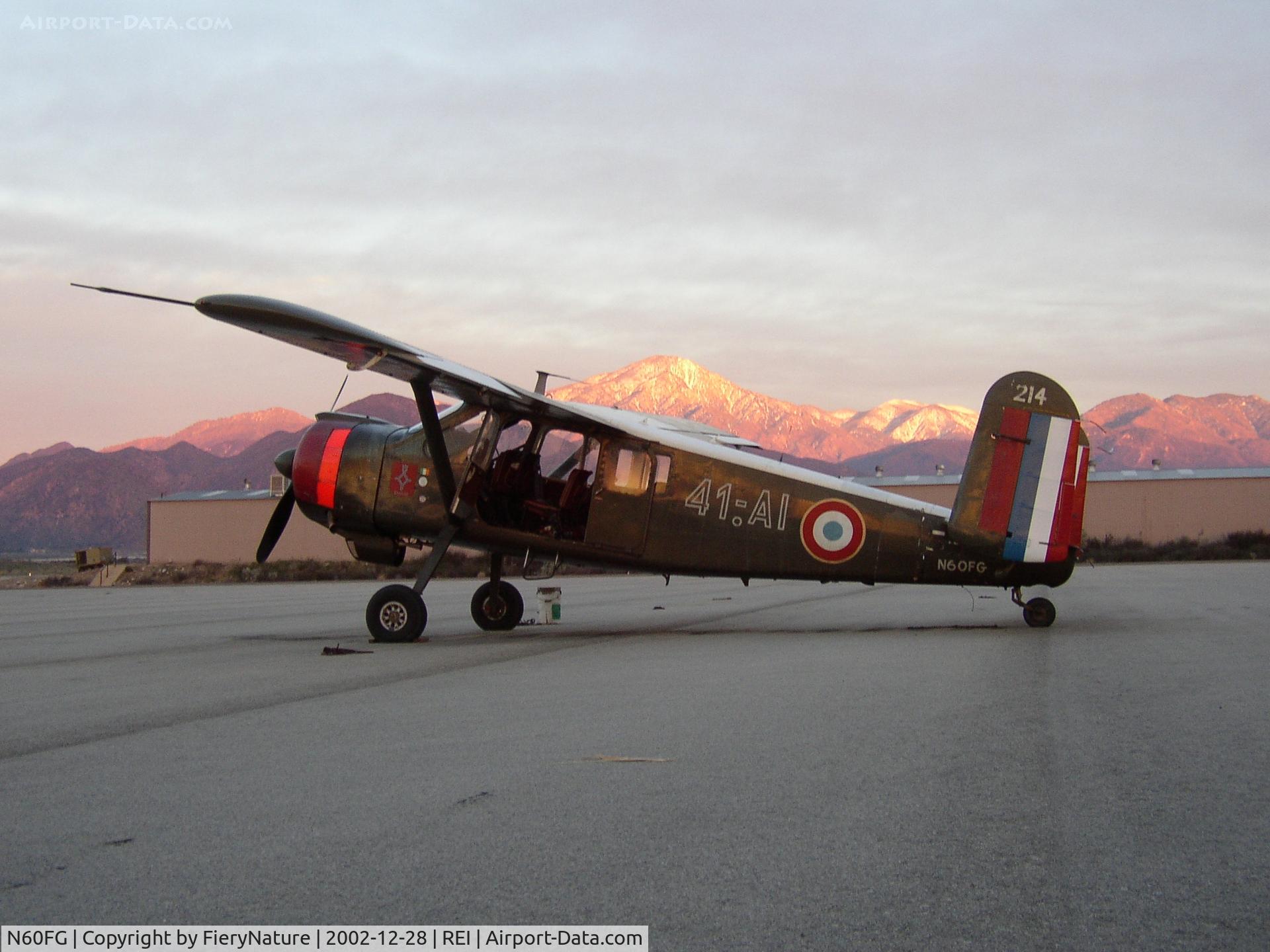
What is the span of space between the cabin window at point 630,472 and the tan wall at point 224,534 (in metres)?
48.3

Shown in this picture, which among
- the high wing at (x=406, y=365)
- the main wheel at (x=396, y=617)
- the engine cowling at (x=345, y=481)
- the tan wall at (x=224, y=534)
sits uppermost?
the high wing at (x=406, y=365)

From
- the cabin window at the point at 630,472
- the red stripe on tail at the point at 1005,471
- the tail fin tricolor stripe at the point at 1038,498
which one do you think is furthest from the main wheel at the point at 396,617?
the tail fin tricolor stripe at the point at 1038,498

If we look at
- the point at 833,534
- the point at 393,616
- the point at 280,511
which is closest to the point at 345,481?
the point at 280,511

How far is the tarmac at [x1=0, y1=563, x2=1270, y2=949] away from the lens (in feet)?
10.3

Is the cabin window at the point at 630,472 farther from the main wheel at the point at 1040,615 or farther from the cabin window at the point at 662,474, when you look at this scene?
the main wheel at the point at 1040,615

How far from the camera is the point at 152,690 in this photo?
8.24m

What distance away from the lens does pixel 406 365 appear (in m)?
12.0

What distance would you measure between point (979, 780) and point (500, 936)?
8.28 ft

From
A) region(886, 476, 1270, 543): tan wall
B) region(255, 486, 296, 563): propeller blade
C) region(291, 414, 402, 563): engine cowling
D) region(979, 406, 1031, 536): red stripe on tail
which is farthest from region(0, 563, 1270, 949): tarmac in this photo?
region(886, 476, 1270, 543): tan wall

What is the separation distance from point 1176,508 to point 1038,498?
4871 cm

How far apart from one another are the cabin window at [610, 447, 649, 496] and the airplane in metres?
0.02

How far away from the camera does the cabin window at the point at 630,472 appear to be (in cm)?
1277

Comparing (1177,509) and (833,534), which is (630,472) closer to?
(833,534)

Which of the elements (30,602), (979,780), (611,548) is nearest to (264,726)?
(979,780)
